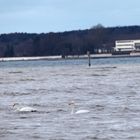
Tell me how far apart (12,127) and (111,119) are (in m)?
3.50

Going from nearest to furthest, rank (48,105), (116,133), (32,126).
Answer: (116,133) < (32,126) < (48,105)

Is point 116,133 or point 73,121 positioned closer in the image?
point 116,133

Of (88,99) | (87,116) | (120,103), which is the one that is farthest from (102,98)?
(87,116)

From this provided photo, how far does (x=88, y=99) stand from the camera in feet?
120

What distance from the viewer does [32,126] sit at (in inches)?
1004

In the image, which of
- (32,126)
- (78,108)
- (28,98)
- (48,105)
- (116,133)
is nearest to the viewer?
(116,133)

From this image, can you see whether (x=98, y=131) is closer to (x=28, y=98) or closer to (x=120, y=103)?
(x=120, y=103)

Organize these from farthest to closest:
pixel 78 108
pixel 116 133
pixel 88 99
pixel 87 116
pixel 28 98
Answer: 1. pixel 28 98
2. pixel 88 99
3. pixel 78 108
4. pixel 87 116
5. pixel 116 133

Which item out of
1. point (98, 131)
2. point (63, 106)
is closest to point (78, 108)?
point (63, 106)

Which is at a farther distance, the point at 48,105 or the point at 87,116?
the point at 48,105

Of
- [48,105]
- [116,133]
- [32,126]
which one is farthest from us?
[48,105]

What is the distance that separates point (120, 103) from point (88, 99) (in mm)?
3700

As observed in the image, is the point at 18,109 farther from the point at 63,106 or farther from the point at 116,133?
the point at 116,133

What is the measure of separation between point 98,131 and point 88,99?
1285cm
